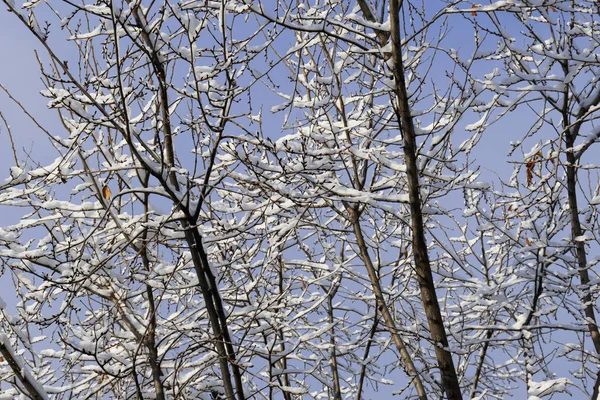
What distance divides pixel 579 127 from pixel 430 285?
286cm

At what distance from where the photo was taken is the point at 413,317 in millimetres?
6734

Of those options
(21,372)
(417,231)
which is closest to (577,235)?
(417,231)

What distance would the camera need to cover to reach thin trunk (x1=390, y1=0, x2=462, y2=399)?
4566 mm

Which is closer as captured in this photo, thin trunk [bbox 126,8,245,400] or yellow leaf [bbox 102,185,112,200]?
thin trunk [bbox 126,8,245,400]

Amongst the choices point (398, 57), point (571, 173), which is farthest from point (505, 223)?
point (398, 57)

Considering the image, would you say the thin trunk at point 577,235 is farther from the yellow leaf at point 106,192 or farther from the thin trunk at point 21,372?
the thin trunk at point 21,372

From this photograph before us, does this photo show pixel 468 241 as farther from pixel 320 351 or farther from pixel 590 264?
pixel 320 351

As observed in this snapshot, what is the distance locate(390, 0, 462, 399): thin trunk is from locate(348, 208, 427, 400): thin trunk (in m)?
0.78

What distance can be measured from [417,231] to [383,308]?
1.38m

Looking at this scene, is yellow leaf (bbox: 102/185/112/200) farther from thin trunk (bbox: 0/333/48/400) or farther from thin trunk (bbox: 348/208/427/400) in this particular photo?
thin trunk (bbox: 348/208/427/400)

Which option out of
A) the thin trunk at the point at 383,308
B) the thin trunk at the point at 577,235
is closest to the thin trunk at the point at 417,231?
the thin trunk at the point at 383,308

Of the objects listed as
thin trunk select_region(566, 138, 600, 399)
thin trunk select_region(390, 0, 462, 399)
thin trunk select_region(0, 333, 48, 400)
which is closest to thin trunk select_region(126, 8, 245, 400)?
thin trunk select_region(0, 333, 48, 400)

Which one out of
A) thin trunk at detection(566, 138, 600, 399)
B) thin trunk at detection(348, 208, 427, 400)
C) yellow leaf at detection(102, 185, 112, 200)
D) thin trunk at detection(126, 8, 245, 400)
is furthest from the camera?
thin trunk at detection(566, 138, 600, 399)

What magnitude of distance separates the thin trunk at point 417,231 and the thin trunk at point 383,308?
0.78 metres
